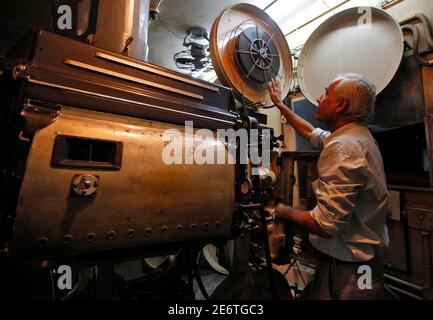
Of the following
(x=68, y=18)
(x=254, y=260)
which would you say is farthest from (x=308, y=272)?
(x=68, y=18)

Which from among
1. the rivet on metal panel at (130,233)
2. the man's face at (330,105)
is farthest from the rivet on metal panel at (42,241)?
the man's face at (330,105)

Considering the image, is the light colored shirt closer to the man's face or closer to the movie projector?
the man's face

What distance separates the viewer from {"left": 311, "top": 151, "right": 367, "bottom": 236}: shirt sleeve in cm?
108

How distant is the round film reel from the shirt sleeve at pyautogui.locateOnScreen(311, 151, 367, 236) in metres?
0.74

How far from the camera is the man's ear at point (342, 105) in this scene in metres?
1.30

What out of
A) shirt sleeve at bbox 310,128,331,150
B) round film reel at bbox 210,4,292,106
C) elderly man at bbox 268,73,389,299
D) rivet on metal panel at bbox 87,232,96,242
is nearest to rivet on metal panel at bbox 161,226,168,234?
rivet on metal panel at bbox 87,232,96,242

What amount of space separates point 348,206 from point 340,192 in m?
0.08

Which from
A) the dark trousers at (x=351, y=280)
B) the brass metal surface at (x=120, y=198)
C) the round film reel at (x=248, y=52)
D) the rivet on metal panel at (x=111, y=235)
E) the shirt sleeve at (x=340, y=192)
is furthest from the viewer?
the round film reel at (x=248, y=52)

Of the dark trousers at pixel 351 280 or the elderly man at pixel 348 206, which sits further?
the dark trousers at pixel 351 280

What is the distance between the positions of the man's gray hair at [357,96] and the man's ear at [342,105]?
0.01 m

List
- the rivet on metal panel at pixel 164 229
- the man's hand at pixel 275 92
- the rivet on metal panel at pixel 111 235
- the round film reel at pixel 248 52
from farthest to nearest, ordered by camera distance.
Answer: the man's hand at pixel 275 92 → the round film reel at pixel 248 52 → the rivet on metal panel at pixel 164 229 → the rivet on metal panel at pixel 111 235

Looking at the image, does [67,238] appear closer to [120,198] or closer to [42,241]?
[42,241]

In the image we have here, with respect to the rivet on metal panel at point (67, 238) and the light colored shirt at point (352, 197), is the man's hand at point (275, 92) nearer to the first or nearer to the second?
the light colored shirt at point (352, 197)

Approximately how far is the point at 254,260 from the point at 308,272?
1.13 metres
